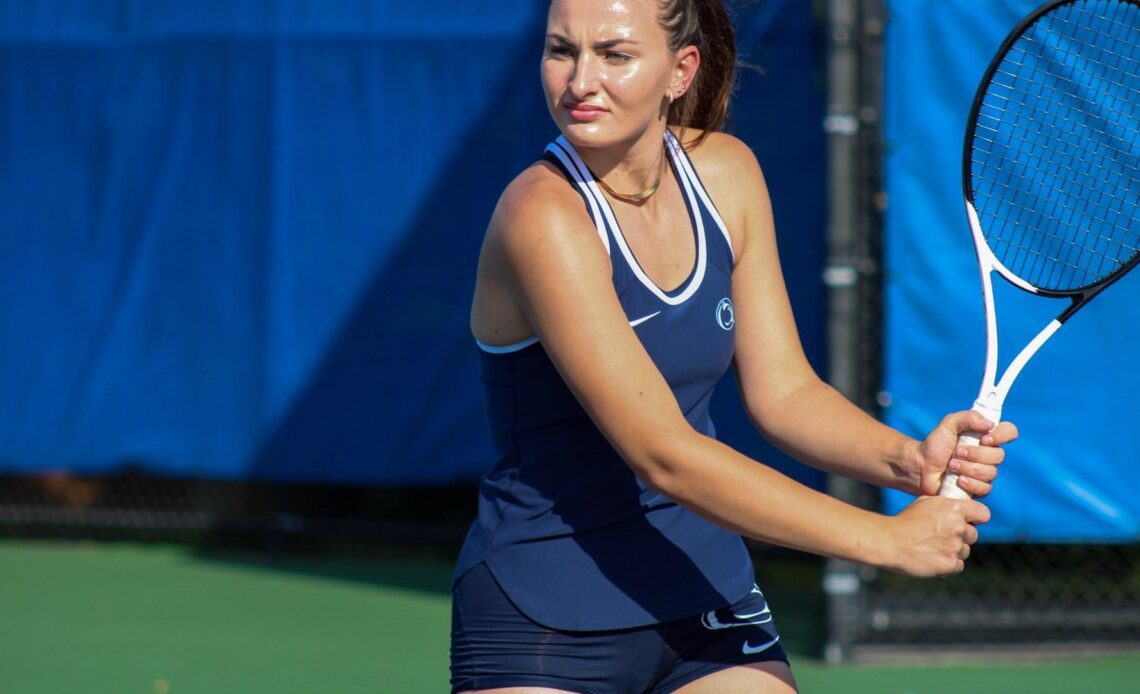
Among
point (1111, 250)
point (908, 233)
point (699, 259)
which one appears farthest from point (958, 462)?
point (908, 233)

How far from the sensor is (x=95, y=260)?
21.6ft

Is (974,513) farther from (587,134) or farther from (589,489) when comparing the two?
(587,134)

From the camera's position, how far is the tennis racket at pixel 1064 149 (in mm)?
3982

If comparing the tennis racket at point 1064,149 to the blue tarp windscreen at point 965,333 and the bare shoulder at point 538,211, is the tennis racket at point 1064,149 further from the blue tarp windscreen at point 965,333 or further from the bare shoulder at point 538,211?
the bare shoulder at point 538,211

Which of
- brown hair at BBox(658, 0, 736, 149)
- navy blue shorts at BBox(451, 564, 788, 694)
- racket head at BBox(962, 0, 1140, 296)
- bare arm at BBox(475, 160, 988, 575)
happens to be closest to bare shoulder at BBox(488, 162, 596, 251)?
bare arm at BBox(475, 160, 988, 575)

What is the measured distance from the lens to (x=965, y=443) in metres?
2.48

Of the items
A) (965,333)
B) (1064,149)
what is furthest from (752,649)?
(965,333)

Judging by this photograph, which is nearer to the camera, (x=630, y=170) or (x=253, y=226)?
(x=630, y=170)

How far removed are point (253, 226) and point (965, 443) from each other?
4.29 meters

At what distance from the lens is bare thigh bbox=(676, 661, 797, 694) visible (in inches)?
99.1

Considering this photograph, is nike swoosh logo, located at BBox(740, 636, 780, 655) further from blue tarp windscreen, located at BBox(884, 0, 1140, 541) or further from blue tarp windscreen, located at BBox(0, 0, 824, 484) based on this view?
blue tarp windscreen, located at BBox(0, 0, 824, 484)

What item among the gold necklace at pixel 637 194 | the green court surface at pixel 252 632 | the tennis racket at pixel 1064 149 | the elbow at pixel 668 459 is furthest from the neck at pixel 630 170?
the green court surface at pixel 252 632

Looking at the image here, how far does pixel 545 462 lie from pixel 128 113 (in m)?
4.55

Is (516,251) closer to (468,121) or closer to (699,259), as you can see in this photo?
(699,259)
